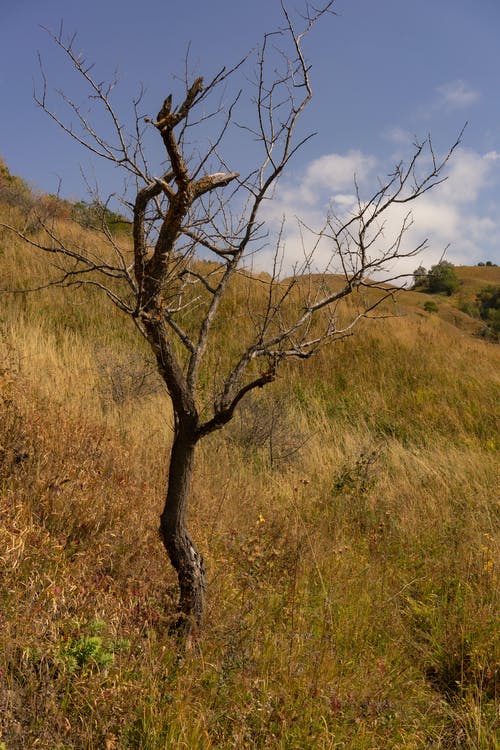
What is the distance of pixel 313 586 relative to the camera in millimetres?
3920

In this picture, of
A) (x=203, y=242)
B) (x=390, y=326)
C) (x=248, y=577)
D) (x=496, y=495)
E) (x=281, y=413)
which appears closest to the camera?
(x=203, y=242)

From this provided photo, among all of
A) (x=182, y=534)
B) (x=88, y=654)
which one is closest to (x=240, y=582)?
(x=182, y=534)

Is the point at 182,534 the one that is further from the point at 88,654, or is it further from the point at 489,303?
the point at 489,303

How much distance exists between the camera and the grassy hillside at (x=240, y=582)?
92.9 inches

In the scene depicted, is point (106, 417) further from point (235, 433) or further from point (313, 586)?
point (313, 586)

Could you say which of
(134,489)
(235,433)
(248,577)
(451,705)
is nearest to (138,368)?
(235,433)

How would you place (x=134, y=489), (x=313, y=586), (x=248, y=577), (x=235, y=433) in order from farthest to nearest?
(x=235, y=433) → (x=134, y=489) → (x=313, y=586) → (x=248, y=577)

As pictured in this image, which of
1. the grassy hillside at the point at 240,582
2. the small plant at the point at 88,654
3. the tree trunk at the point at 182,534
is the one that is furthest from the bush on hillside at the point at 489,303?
the small plant at the point at 88,654

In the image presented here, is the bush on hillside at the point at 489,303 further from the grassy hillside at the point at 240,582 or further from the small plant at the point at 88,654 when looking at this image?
the small plant at the point at 88,654

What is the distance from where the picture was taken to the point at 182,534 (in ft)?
9.84

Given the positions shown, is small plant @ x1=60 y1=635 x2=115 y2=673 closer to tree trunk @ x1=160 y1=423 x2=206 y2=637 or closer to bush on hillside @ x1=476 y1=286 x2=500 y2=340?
tree trunk @ x1=160 y1=423 x2=206 y2=637

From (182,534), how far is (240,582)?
3.27 feet

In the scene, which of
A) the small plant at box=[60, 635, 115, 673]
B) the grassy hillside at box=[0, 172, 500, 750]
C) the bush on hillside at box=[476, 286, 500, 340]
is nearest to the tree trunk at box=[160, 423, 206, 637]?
the grassy hillside at box=[0, 172, 500, 750]

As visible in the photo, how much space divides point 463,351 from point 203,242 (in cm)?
1037
